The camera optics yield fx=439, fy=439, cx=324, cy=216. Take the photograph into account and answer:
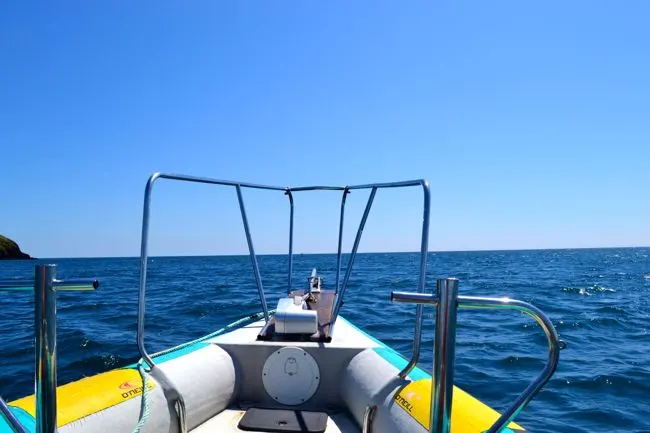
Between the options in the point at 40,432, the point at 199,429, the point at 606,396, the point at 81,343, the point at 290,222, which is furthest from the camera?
the point at 81,343

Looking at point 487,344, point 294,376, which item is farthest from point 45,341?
point 487,344

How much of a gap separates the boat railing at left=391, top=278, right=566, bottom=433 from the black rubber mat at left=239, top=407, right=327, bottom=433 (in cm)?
153

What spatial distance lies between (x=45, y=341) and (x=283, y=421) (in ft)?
5.68

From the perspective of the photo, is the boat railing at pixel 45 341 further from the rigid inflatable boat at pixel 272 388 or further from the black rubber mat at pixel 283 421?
the black rubber mat at pixel 283 421

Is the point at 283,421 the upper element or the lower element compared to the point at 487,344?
upper

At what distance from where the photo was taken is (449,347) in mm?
1100

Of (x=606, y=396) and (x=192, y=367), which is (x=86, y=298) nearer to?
(x=192, y=367)

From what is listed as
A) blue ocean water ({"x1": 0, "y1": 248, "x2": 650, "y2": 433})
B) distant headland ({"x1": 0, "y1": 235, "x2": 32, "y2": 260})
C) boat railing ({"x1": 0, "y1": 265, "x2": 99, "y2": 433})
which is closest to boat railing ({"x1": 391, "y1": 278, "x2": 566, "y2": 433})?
boat railing ({"x1": 0, "y1": 265, "x2": 99, "y2": 433})

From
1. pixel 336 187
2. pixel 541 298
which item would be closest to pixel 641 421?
pixel 336 187

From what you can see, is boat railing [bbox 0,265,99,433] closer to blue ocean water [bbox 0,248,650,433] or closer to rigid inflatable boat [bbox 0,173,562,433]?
rigid inflatable boat [bbox 0,173,562,433]

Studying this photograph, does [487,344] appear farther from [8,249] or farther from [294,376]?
[8,249]

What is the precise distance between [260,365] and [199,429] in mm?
529

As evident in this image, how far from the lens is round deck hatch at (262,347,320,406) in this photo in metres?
2.79

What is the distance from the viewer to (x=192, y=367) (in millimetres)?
2643
